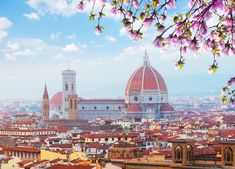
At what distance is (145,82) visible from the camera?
14275 centimetres

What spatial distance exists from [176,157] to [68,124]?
79.8 metres

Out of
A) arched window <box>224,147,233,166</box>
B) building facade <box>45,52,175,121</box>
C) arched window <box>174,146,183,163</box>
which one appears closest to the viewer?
arched window <box>224,147,233,166</box>

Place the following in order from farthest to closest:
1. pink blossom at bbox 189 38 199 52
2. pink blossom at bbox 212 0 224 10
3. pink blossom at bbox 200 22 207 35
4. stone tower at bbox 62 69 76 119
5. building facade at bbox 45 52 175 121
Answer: stone tower at bbox 62 69 76 119
building facade at bbox 45 52 175 121
pink blossom at bbox 189 38 199 52
pink blossom at bbox 200 22 207 35
pink blossom at bbox 212 0 224 10

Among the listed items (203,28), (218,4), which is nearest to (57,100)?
(203,28)

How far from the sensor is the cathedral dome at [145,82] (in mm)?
142125

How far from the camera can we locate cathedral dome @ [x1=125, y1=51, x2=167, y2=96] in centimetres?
14212

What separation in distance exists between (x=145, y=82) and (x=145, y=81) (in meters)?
0.55

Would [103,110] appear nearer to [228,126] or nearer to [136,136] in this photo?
[228,126]

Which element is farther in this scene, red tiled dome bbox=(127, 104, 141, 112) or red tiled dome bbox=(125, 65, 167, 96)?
red tiled dome bbox=(125, 65, 167, 96)

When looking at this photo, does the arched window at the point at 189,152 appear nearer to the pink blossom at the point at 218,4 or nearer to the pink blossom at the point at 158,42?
the pink blossom at the point at 158,42

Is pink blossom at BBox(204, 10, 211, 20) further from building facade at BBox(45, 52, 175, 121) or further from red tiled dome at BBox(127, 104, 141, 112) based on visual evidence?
red tiled dome at BBox(127, 104, 141, 112)

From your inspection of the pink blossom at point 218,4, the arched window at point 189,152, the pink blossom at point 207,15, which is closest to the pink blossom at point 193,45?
the pink blossom at point 207,15

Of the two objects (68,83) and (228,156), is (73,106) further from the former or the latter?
(228,156)

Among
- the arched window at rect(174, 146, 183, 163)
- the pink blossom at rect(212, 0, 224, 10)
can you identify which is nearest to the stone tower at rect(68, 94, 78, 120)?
the arched window at rect(174, 146, 183, 163)
